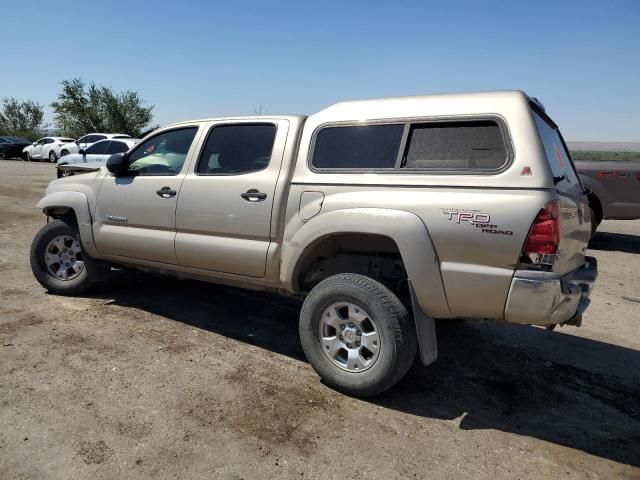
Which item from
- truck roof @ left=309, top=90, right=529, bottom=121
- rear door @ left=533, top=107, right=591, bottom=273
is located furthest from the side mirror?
rear door @ left=533, top=107, right=591, bottom=273

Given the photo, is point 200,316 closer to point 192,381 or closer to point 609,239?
point 192,381

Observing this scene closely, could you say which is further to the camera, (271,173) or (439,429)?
(271,173)

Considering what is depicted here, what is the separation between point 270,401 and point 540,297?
1.85m

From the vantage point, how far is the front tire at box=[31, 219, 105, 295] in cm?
526

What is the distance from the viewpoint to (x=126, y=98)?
44.8 m

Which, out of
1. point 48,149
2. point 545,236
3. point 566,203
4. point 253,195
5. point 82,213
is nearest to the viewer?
point 545,236

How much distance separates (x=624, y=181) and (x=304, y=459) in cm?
883

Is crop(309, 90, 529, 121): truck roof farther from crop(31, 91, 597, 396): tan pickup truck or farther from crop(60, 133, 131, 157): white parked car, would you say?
crop(60, 133, 131, 157): white parked car

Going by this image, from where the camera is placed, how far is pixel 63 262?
213 inches

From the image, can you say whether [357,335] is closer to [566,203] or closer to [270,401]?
[270,401]

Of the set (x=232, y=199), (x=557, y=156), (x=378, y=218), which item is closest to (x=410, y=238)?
(x=378, y=218)

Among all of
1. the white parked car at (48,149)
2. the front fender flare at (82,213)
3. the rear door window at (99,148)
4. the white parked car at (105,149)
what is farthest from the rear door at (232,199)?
the white parked car at (48,149)

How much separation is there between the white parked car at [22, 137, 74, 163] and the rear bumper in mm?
29751

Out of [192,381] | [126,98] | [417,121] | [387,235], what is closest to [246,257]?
[192,381]
